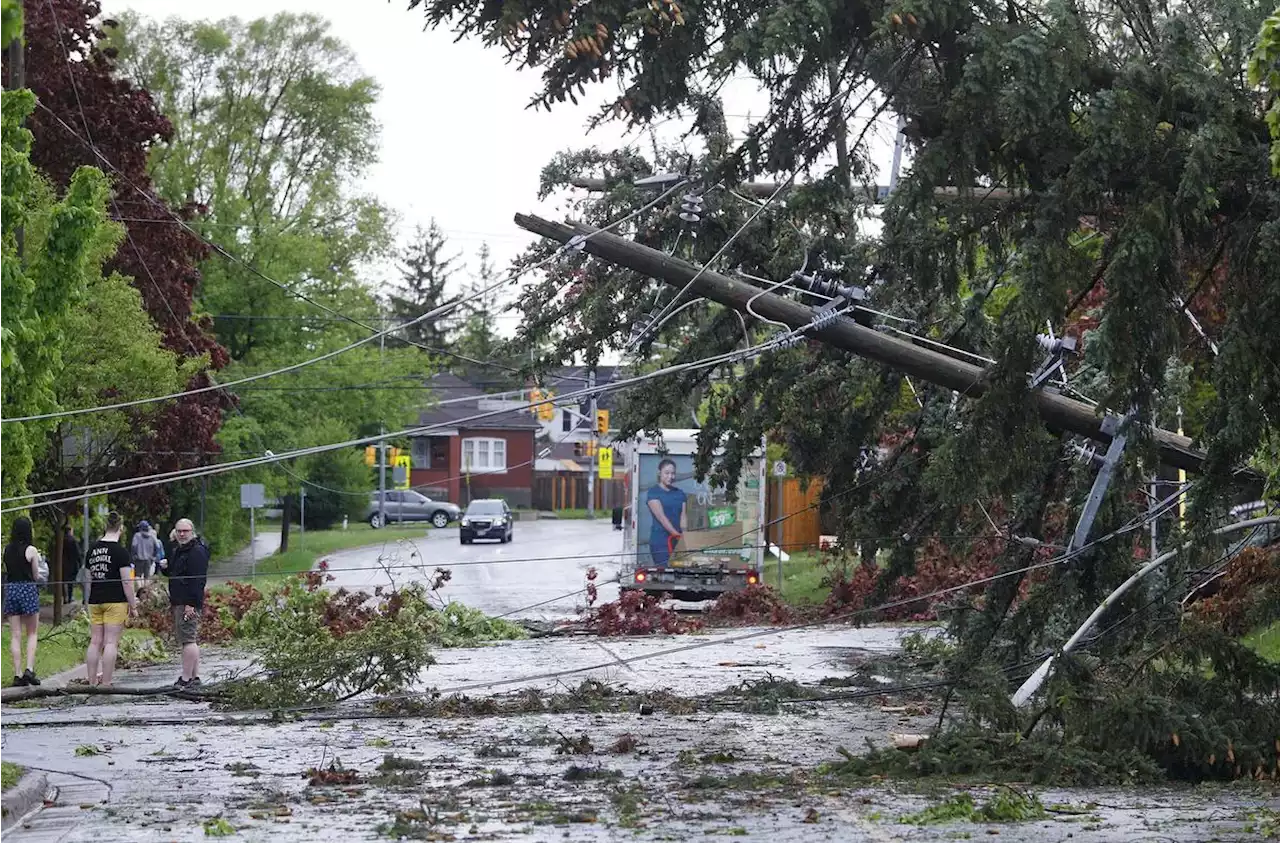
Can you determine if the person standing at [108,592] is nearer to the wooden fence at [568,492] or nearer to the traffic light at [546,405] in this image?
the traffic light at [546,405]

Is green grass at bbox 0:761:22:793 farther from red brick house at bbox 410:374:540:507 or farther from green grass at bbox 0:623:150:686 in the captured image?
red brick house at bbox 410:374:540:507

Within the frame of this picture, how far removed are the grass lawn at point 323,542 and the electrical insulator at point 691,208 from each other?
72.8ft

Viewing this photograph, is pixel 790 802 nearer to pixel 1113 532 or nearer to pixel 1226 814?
pixel 1226 814

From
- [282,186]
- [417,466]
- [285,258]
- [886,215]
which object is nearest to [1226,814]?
[886,215]

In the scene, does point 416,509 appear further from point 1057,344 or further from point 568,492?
point 1057,344

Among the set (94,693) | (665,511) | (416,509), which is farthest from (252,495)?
(416,509)

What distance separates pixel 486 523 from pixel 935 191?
48.1 m

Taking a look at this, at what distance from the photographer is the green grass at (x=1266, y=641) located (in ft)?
62.8

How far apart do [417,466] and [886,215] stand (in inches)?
3505

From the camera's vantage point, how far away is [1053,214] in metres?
12.3

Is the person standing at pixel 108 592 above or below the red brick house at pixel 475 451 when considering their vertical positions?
below

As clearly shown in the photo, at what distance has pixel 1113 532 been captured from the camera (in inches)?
591

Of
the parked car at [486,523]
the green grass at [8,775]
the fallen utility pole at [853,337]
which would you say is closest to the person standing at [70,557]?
the fallen utility pole at [853,337]

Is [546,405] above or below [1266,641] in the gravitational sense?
above
